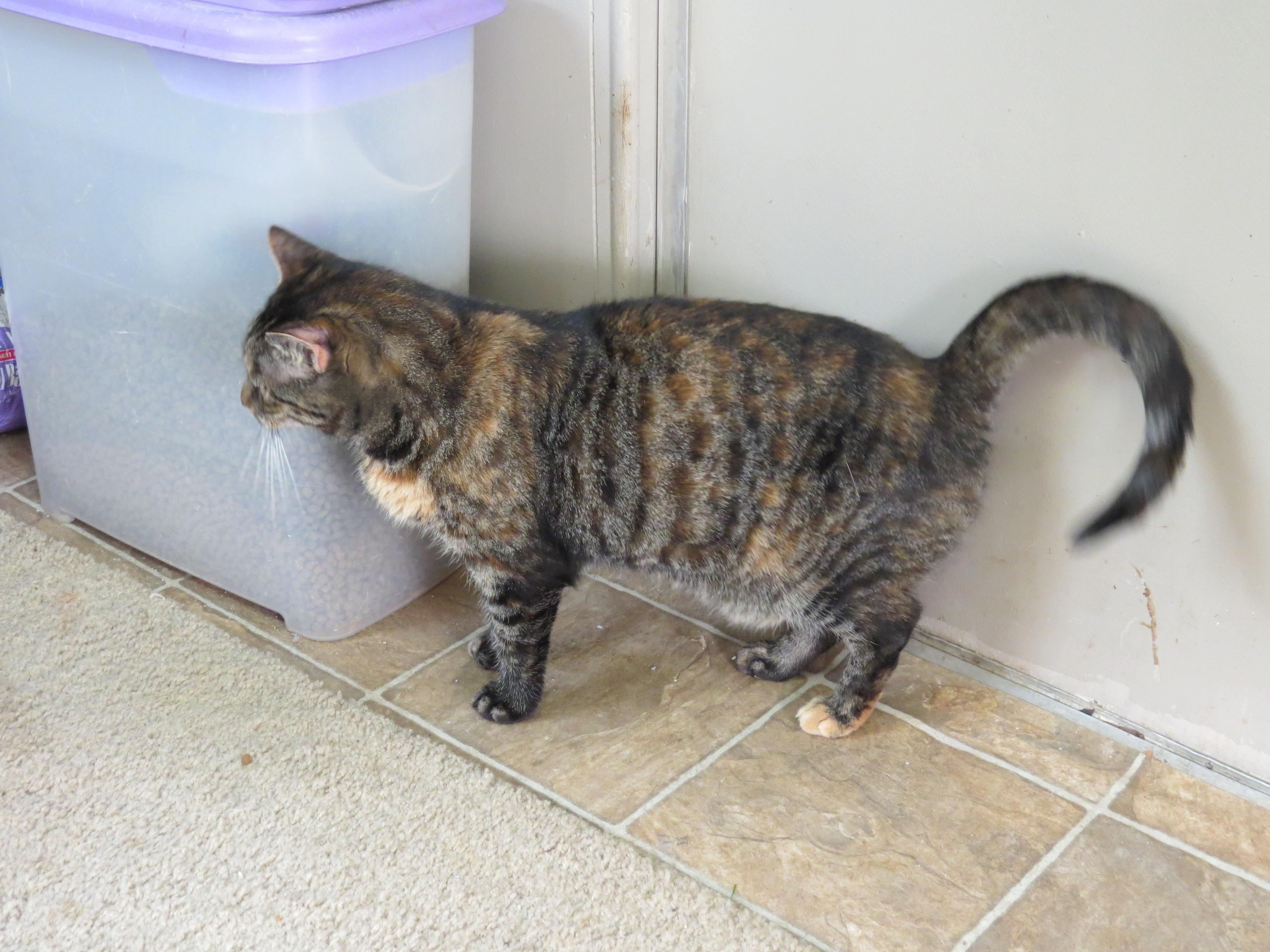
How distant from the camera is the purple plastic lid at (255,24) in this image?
145cm

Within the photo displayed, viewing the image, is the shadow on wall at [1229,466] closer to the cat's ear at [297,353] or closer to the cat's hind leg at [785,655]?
the cat's hind leg at [785,655]

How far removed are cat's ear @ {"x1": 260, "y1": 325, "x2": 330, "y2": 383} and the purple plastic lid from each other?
33 centimetres

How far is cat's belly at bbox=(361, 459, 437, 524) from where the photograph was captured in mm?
1612

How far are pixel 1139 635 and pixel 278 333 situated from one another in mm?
1226

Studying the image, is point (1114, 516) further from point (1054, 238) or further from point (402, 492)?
point (402, 492)

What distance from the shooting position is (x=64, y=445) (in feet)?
6.82

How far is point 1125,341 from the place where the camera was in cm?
146

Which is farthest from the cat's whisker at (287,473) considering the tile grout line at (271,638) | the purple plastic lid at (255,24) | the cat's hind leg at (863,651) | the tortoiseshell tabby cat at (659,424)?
the cat's hind leg at (863,651)

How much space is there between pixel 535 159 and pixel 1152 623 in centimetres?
120

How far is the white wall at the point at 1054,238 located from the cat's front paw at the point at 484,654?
2.20ft

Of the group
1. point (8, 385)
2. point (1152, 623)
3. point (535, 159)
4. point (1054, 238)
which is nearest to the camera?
point (1054, 238)

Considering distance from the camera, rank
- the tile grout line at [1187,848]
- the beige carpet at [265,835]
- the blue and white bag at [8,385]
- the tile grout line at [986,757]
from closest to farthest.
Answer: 1. the beige carpet at [265,835]
2. the tile grout line at [1187,848]
3. the tile grout line at [986,757]
4. the blue and white bag at [8,385]

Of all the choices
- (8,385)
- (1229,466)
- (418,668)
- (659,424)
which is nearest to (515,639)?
(418,668)

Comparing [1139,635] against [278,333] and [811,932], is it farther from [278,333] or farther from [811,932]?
[278,333]
